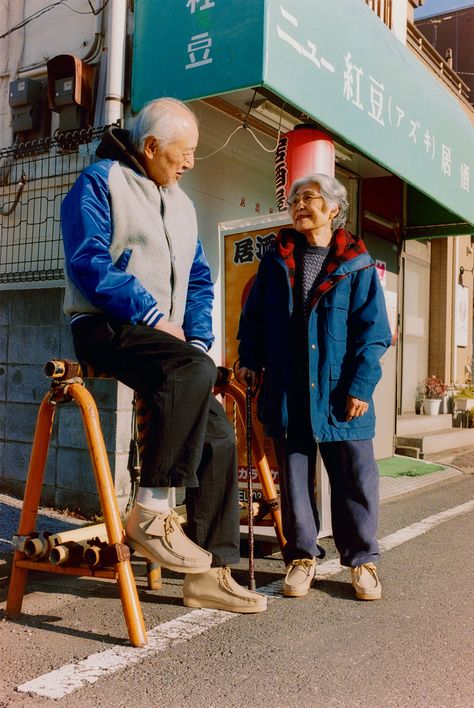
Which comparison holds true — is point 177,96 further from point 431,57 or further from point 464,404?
point 464,404

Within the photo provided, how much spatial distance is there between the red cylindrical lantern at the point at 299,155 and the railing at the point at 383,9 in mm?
3242

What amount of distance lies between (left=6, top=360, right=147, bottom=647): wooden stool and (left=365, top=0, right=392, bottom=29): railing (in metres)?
7.14

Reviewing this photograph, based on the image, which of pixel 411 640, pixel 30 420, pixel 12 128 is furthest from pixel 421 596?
pixel 12 128

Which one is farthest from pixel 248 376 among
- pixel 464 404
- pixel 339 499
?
pixel 464 404

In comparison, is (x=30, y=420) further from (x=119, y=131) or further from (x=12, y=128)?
(x=119, y=131)

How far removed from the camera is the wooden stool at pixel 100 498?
8.14ft

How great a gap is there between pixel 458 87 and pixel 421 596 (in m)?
11.6

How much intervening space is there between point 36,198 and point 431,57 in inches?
311

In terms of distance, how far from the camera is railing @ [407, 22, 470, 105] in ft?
32.7

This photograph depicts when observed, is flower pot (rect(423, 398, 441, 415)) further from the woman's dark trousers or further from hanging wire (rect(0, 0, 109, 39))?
the woman's dark trousers

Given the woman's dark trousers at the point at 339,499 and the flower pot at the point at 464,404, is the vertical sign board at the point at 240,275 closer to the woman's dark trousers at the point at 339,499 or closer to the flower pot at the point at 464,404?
the woman's dark trousers at the point at 339,499

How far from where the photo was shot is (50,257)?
5430 millimetres

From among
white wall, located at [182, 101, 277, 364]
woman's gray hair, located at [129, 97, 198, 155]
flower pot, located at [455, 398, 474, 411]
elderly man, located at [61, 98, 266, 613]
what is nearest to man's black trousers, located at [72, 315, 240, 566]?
elderly man, located at [61, 98, 266, 613]

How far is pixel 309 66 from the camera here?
5.02 metres
